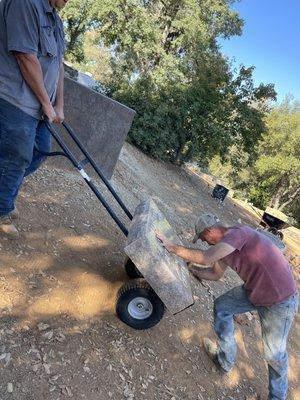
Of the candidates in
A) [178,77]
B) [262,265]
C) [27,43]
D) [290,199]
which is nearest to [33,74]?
[27,43]

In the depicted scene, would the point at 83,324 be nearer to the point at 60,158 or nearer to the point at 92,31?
the point at 60,158

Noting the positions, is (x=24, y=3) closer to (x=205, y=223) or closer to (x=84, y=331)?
(x=205, y=223)

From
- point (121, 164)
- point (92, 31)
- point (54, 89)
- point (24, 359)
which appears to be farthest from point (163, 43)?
point (24, 359)

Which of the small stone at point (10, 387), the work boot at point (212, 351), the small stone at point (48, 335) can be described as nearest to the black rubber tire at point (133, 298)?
the small stone at point (48, 335)

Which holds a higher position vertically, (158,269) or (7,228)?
(158,269)

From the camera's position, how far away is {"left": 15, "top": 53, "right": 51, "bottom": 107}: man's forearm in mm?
3092

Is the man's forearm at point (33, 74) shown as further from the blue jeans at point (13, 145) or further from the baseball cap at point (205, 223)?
the baseball cap at point (205, 223)

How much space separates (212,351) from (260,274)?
115cm

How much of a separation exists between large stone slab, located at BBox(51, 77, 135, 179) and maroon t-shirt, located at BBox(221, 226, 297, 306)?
3553 mm

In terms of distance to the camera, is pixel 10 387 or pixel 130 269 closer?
pixel 10 387

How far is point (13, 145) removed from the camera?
3.37 metres

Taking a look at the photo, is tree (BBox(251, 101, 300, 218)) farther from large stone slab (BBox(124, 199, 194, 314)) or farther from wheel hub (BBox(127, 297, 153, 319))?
large stone slab (BBox(124, 199, 194, 314))

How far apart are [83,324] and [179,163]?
14165 millimetres

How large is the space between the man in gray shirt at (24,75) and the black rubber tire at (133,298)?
1376 mm
